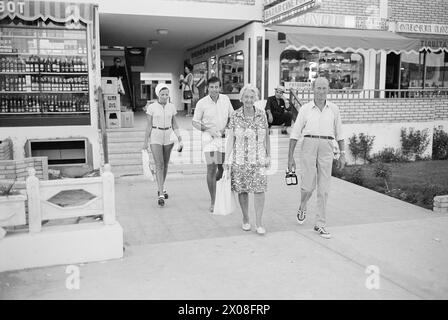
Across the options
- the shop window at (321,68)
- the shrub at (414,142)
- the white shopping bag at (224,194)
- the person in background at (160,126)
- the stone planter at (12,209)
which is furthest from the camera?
the shop window at (321,68)

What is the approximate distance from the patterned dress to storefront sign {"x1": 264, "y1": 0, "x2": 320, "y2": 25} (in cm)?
434

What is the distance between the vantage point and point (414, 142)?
472 inches

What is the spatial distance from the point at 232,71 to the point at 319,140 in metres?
8.77

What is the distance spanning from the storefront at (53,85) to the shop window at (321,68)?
5.72 metres

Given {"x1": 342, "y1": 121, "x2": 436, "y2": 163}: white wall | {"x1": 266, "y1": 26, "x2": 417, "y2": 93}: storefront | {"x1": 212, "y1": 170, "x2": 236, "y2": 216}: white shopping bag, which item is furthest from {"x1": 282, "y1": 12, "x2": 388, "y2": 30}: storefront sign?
{"x1": 212, "y1": 170, "x2": 236, "y2": 216}: white shopping bag

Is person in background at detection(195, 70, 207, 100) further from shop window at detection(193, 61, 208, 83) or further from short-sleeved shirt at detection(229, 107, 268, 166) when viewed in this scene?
short-sleeved shirt at detection(229, 107, 268, 166)

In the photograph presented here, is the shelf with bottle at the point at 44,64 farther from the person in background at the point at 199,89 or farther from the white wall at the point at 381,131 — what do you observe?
the white wall at the point at 381,131

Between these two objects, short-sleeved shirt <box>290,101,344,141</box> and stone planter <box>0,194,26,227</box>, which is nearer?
stone planter <box>0,194,26,227</box>

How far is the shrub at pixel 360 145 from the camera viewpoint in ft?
37.3

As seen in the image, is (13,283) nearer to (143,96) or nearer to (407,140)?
(407,140)

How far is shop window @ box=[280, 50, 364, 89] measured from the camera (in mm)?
13172

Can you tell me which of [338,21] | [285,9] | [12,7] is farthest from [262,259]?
[338,21]

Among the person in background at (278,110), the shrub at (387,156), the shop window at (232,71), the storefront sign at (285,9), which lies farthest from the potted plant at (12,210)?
the shrub at (387,156)

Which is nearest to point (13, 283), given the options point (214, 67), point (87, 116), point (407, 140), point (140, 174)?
point (140, 174)
